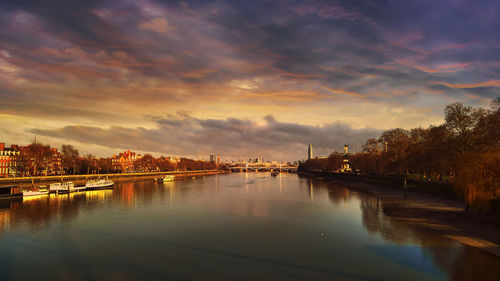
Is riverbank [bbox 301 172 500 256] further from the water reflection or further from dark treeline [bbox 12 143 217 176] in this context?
dark treeline [bbox 12 143 217 176]

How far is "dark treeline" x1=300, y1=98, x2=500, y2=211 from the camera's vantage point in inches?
1216

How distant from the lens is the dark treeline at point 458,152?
30.9m

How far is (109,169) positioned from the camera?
490 ft

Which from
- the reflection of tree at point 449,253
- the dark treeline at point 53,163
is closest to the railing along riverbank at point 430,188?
the reflection of tree at point 449,253

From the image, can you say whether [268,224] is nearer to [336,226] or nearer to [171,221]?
[336,226]

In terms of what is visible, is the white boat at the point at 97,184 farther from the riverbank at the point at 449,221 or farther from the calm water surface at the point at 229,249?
the riverbank at the point at 449,221

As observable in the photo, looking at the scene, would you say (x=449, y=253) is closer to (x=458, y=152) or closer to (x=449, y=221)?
(x=449, y=221)

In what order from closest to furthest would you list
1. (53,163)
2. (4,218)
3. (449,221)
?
(449,221), (4,218), (53,163)

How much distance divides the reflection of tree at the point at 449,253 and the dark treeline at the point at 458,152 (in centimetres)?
711

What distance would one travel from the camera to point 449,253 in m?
24.2

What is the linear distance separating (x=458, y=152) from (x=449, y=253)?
4234cm

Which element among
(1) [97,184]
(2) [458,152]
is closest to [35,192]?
(1) [97,184]

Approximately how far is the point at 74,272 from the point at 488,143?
193 feet

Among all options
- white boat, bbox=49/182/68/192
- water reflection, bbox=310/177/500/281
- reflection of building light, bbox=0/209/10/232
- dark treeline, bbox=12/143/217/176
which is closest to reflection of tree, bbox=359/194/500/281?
water reflection, bbox=310/177/500/281
